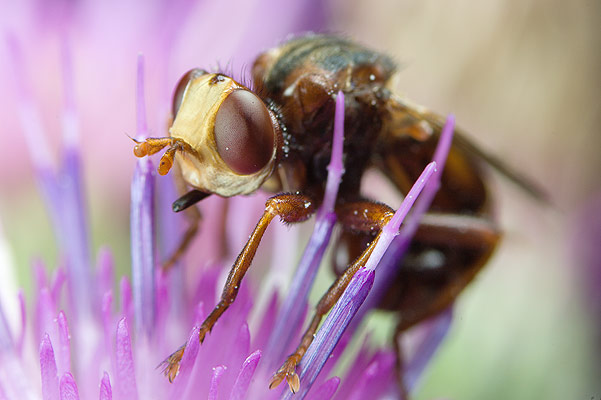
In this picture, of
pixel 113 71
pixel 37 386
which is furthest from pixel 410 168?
pixel 113 71

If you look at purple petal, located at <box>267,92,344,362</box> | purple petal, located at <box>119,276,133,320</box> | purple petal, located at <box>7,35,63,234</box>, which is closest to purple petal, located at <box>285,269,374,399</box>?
purple petal, located at <box>267,92,344,362</box>

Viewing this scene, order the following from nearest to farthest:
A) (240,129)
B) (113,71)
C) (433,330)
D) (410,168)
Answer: (240,129)
(410,168)
(433,330)
(113,71)

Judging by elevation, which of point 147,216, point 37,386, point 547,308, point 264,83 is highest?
point 264,83

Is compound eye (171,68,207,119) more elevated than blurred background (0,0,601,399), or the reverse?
compound eye (171,68,207,119)

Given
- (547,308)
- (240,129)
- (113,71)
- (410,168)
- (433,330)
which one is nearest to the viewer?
(240,129)

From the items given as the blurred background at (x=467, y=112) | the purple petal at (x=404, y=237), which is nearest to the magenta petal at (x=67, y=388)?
the purple petal at (x=404, y=237)

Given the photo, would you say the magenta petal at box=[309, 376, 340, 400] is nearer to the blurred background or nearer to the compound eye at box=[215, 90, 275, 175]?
the compound eye at box=[215, 90, 275, 175]

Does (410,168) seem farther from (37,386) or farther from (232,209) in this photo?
(37,386)
